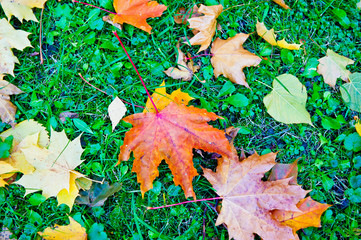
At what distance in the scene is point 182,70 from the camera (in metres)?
1.90

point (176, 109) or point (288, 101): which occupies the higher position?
point (176, 109)

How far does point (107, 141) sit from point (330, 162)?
5.54 ft

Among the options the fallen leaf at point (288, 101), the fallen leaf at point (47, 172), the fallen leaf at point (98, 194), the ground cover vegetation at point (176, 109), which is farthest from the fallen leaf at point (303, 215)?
the fallen leaf at point (47, 172)

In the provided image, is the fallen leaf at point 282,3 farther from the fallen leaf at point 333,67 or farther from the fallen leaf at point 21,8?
the fallen leaf at point 21,8

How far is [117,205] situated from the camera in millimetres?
1797

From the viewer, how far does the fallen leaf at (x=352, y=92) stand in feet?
6.44

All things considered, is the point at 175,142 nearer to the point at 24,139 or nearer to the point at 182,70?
the point at 182,70

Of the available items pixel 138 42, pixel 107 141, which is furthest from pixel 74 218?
pixel 138 42

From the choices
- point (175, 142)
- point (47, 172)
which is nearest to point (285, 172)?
point (175, 142)

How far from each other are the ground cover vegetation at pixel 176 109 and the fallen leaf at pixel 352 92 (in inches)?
0.4

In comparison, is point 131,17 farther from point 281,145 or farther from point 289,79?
point 281,145

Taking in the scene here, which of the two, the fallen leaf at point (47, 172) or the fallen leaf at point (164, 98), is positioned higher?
the fallen leaf at point (164, 98)

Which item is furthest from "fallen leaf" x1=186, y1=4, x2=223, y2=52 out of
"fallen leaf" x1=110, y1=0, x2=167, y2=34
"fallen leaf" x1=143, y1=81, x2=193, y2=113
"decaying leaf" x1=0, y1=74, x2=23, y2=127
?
"decaying leaf" x1=0, y1=74, x2=23, y2=127

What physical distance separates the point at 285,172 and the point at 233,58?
90cm
